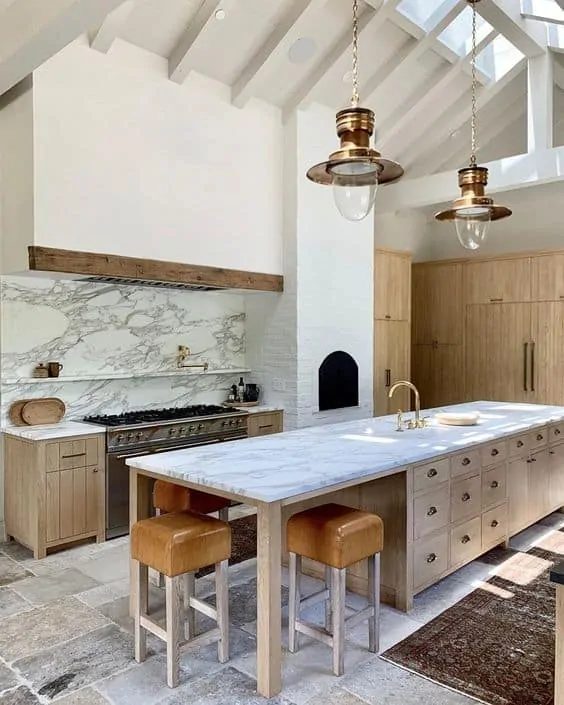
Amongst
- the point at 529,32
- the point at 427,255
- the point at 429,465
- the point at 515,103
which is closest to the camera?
the point at 429,465

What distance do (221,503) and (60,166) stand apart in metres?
2.67

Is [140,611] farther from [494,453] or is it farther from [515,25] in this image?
[515,25]

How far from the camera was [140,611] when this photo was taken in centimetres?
276

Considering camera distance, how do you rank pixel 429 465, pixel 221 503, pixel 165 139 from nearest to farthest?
pixel 429 465, pixel 221 503, pixel 165 139

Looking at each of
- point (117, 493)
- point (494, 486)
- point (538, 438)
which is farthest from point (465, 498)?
point (117, 493)

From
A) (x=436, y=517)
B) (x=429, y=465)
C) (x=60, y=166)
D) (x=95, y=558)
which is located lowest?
(x=95, y=558)

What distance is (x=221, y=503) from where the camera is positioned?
3.64 meters

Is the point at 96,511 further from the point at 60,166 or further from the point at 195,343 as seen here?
the point at 60,166

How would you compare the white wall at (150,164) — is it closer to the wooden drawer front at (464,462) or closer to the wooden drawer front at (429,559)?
the wooden drawer front at (464,462)

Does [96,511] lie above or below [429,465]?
below

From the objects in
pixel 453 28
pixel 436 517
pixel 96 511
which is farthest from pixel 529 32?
pixel 96 511

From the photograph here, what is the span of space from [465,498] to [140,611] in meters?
2.07

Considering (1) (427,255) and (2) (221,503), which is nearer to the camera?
(2) (221,503)

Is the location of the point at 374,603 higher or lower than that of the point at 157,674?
higher
